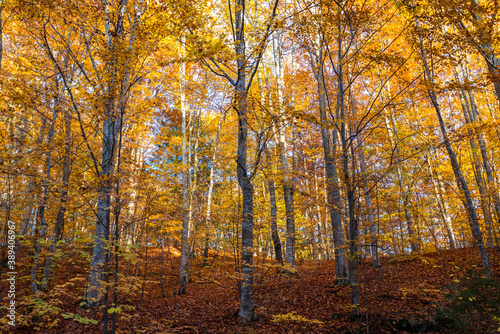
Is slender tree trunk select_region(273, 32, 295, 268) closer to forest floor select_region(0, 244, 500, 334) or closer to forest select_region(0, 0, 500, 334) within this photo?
forest select_region(0, 0, 500, 334)

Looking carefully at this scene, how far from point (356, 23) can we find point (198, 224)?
768 centimetres

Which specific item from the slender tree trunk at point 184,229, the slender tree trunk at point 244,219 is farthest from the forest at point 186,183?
the slender tree trunk at point 184,229

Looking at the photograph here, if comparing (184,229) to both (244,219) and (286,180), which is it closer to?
(286,180)

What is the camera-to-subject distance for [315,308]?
20.4ft

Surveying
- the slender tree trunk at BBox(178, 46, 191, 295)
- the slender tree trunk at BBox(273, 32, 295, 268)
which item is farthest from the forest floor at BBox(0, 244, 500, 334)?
the slender tree trunk at BBox(273, 32, 295, 268)

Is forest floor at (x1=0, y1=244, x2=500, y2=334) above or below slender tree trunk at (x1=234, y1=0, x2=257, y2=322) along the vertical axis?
below

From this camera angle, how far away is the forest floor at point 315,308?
13.0ft

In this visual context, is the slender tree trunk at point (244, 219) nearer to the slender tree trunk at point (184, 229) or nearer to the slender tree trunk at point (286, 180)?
the slender tree trunk at point (286, 180)

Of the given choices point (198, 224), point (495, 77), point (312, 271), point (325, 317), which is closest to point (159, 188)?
point (198, 224)

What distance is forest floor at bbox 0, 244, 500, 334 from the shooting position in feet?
13.0

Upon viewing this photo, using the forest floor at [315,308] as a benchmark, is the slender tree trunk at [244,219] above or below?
above

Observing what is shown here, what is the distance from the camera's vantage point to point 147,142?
1371 centimetres

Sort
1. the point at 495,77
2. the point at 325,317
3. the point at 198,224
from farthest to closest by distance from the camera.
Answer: the point at 198,224 < the point at 325,317 < the point at 495,77

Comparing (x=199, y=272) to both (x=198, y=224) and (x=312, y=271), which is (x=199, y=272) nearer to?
(x=198, y=224)
